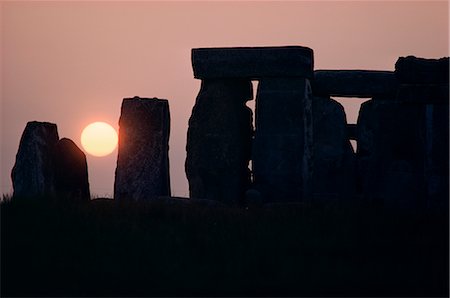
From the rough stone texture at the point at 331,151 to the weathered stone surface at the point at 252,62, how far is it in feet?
15.4

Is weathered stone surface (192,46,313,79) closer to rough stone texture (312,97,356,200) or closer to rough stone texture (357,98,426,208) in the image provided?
rough stone texture (357,98,426,208)

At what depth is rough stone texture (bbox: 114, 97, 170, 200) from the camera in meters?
16.7

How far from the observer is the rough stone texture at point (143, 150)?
16.7m

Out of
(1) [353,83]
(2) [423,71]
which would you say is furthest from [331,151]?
(2) [423,71]

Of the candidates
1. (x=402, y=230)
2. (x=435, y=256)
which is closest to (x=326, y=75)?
(x=402, y=230)

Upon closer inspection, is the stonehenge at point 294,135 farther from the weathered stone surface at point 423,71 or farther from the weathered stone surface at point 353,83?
the weathered stone surface at point 353,83

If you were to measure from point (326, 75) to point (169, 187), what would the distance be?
5169 millimetres

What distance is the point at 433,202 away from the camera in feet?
47.8

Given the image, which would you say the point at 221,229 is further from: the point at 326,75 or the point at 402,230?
the point at 326,75

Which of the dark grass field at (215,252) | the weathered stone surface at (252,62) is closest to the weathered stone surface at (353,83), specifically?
the weathered stone surface at (252,62)

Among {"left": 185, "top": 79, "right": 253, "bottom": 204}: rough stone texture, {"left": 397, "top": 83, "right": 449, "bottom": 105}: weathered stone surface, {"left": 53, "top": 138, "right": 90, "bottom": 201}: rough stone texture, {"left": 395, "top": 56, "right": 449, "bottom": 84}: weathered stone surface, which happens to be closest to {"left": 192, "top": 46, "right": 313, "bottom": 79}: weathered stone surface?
{"left": 185, "top": 79, "right": 253, "bottom": 204}: rough stone texture

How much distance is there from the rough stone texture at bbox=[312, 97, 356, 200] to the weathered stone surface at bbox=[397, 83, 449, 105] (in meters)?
6.19

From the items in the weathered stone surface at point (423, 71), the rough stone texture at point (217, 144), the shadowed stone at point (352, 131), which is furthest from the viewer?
the shadowed stone at point (352, 131)

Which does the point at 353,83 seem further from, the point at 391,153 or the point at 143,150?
the point at 143,150
